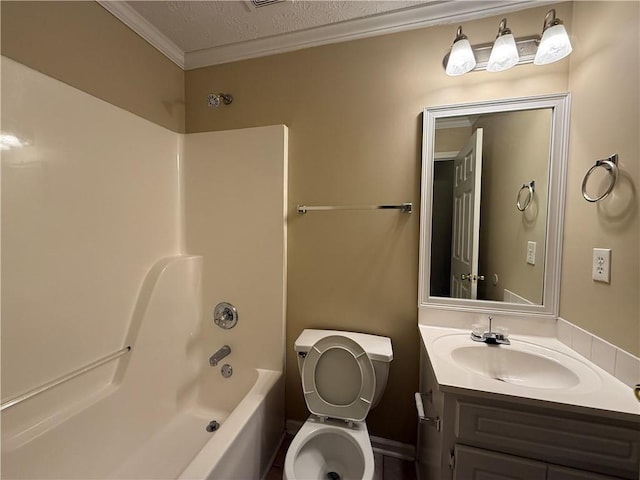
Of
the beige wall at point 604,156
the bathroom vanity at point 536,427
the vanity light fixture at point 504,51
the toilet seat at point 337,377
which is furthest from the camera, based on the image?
the toilet seat at point 337,377

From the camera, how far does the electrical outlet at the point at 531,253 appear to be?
4.15 feet

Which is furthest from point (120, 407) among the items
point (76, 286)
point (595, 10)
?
point (595, 10)

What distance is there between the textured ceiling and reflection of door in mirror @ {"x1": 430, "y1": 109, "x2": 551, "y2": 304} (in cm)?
74

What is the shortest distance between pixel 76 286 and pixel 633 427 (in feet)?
6.78

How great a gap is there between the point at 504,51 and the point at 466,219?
29.6 inches

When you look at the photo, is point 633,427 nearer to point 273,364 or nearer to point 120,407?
point 273,364

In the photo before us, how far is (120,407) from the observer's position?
1.28 meters

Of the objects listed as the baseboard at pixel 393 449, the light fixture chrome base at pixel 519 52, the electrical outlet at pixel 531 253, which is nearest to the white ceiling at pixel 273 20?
the light fixture chrome base at pixel 519 52

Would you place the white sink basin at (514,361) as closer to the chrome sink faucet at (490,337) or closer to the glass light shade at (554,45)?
the chrome sink faucet at (490,337)

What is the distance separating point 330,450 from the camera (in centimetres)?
124

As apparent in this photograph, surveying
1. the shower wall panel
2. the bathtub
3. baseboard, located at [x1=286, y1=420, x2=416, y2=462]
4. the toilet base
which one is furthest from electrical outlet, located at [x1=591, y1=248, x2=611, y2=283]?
the shower wall panel

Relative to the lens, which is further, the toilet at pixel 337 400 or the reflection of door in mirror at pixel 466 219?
the reflection of door in mirror at pixel 466 219

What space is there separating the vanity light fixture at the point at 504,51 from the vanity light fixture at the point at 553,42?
0.09 meters

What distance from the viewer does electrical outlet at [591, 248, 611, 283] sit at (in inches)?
37.4
